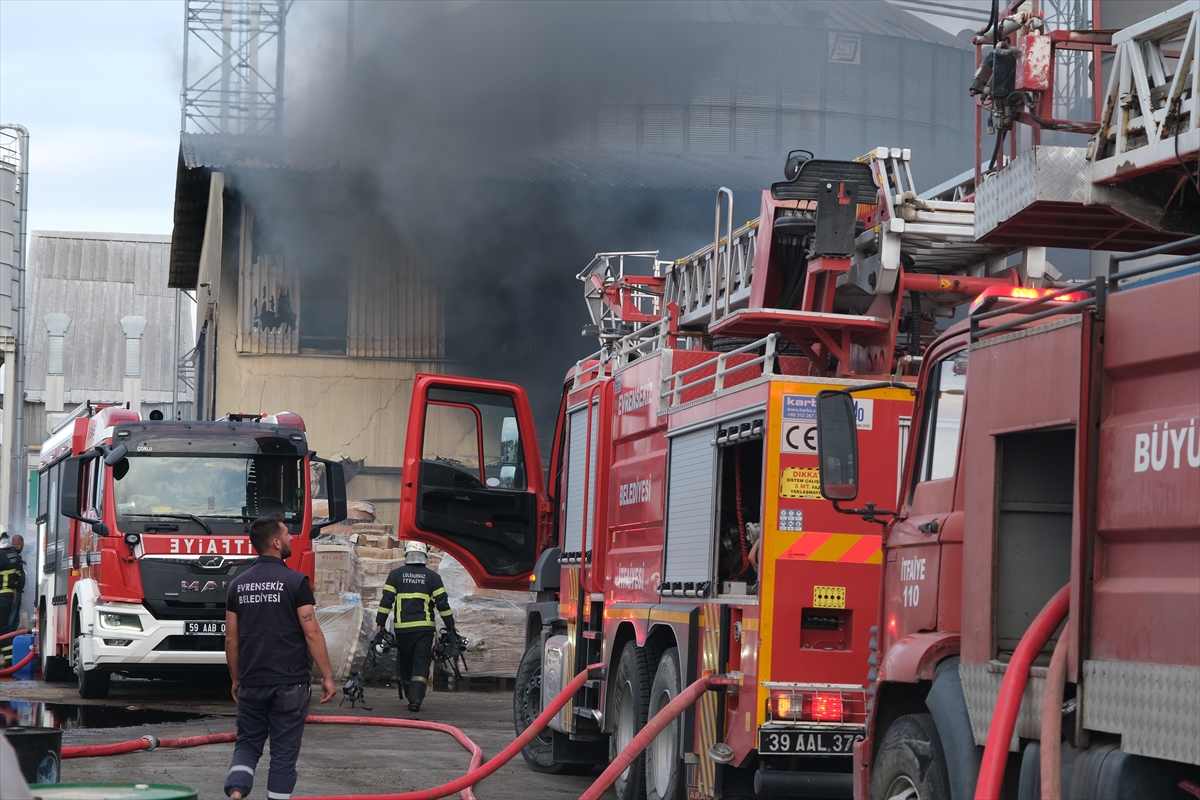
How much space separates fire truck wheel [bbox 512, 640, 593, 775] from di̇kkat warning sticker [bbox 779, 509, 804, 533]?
4012mm

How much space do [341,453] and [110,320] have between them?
31365 millimetres

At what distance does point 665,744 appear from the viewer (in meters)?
7.93

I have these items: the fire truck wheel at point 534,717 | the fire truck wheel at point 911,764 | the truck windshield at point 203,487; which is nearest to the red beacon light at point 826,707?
the fire truck wheel at point 911,764

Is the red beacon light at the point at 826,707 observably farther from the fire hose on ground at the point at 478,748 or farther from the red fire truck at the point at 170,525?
the red fire truck at the point at 170,525

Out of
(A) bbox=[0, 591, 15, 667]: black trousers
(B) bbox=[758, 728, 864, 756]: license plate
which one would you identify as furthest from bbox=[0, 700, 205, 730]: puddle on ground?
(B) bbox=[758, 728, 864, 756]: license plate

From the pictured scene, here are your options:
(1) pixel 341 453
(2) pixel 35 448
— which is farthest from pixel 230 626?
(2) pixel 35 448

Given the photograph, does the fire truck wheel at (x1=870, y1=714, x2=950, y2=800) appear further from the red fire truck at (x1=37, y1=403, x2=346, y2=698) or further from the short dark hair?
the red fire truck at (x1=37, y1=403, x2=346, y2=698)

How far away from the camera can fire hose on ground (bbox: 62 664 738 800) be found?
24.1ft

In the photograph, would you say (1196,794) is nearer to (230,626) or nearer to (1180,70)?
(1180,70)

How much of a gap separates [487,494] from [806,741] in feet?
17.2

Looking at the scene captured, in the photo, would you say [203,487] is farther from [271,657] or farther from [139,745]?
[271,657]

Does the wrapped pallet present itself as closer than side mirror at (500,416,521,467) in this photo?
No

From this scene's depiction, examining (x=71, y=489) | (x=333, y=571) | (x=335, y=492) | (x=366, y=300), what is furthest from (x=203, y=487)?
(x=366, y=300)

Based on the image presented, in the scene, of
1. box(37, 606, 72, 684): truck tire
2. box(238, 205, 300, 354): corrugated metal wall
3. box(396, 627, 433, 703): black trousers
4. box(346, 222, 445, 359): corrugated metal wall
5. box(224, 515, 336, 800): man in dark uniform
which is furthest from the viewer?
box(346, 222, 445, 359): corrugated metal wall
